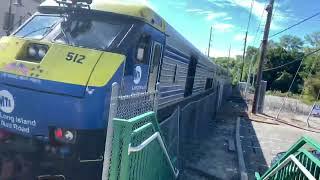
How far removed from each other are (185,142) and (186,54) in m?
3.62

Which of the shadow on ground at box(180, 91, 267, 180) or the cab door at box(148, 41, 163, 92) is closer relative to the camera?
the cab door at box(148, 41, 163, 92)

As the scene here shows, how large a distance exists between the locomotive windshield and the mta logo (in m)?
1.13

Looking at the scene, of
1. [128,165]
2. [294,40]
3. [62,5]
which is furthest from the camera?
[294,40]

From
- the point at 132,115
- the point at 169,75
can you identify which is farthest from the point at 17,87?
the point at 169,75

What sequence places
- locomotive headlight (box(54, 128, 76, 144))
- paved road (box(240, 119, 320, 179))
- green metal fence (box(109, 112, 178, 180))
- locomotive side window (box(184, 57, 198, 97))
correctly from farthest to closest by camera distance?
1. locomotive side window (box(184, 57, 198, 97))
2. paved road (box(240, 119, 320, 179))
3. locomotive headlight (box(54, 128, 76, 144))
4. green metal fence (box(109, 112, 178, 180))

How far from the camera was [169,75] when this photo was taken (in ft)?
32.3

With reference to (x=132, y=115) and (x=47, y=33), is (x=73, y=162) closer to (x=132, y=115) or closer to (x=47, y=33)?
(x=132, y=115)

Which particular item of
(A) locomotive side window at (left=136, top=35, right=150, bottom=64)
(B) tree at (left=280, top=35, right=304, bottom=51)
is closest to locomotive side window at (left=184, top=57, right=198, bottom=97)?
(A) locomotive side window at (left=136, top=35, right=150, bottom=64)

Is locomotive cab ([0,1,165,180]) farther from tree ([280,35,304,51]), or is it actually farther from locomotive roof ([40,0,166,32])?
tree ([280,35,304,51])

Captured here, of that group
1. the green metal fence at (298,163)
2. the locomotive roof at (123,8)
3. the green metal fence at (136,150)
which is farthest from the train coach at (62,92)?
the green metal fence at (298,163)

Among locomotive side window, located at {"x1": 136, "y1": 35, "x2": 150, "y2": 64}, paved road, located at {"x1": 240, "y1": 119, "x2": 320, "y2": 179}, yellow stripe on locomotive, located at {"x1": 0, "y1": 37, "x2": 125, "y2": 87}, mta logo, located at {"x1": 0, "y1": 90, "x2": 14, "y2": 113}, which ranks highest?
locomotive side window, located at {"x1": 136, "y1": 35, "x2": 150, "y2": 64}

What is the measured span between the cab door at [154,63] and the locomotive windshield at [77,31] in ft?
4.03

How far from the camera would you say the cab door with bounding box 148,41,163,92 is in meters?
7.72

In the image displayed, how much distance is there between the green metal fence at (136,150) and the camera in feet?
12.8
